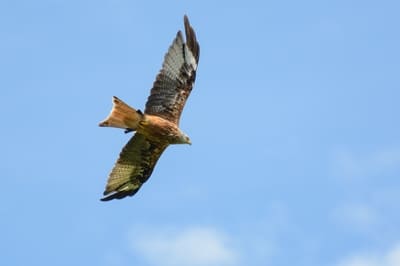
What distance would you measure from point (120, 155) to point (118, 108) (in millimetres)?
1686

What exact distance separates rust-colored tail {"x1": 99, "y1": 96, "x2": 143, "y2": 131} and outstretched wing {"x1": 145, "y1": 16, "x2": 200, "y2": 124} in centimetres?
55

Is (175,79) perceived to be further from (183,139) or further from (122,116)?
(122,116)

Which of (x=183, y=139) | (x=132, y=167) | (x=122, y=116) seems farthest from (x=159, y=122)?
(x=132, y=167)

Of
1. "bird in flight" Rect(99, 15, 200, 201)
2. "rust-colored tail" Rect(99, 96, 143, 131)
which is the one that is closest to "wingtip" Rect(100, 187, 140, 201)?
"bird in flight" Rect(99, 15, 200, 201)

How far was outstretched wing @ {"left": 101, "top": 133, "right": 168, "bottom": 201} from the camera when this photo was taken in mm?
13977

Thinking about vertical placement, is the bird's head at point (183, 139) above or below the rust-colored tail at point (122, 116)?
above

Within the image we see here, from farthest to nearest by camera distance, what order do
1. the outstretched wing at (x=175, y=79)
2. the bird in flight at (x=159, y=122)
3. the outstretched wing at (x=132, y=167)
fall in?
1. the outstretched wing at (x=132, y=167)
2. the outstretched wing at (x=175, y=79)
3. the bird in flight at (x=159, y=122)

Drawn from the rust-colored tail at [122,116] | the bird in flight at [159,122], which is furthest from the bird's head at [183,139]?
the rust-colored tail at [122,116]

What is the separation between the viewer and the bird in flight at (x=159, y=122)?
1347 cm

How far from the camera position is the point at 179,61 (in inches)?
546

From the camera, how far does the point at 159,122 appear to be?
43.8ft

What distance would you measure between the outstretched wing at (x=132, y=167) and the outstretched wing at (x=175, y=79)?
1.92ft

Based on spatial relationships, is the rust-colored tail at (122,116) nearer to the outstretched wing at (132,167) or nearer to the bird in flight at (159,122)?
the bird in flight at (159,122)

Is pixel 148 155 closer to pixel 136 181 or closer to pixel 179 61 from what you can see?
pixel 136 181
